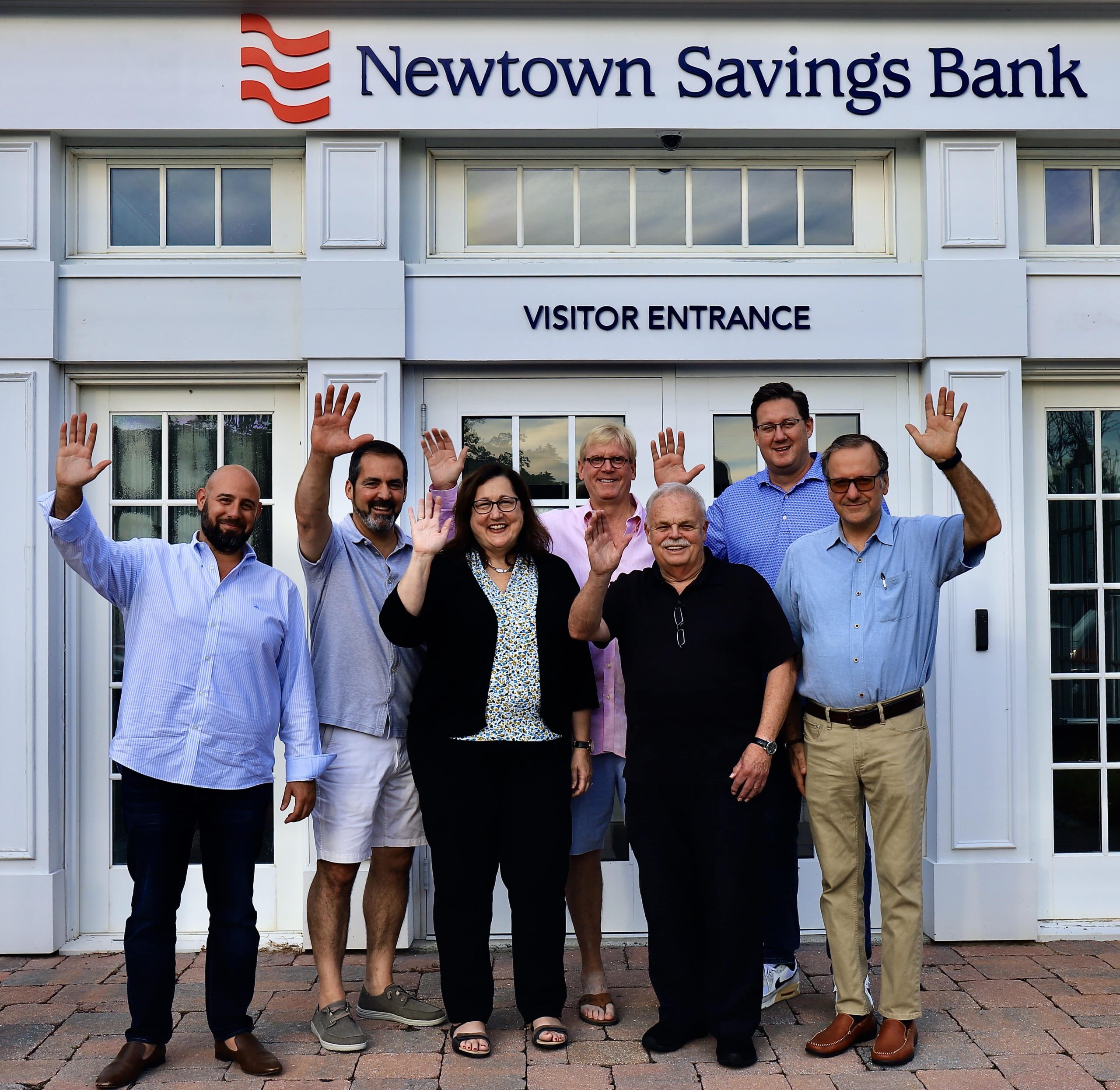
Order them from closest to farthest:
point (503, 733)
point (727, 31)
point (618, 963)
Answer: point (503, 733)
point (618, 963)
point (727, 31)

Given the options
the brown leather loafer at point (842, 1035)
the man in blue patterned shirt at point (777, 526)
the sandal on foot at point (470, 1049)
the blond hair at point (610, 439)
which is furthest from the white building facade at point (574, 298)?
the brown leather loafer at point (842, 1035)

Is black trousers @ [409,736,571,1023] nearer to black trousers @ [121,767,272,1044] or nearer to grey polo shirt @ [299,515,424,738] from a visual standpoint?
grey polo shirt @ [299,515,424,738]

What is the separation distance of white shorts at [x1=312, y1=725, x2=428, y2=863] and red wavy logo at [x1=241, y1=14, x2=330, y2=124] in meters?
2.78

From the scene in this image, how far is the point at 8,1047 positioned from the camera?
3.88m

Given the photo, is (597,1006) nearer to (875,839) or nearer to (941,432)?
(875,839)

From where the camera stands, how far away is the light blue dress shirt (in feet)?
12.1

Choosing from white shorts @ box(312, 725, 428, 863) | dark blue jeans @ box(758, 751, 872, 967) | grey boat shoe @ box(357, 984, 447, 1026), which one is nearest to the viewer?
white shorts @ box(312, 725, 428, 863)

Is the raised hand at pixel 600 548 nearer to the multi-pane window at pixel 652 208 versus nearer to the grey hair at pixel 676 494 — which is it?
the grey hair at pixel 676 494

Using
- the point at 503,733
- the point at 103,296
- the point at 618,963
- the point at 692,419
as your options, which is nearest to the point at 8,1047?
the point at 503,733

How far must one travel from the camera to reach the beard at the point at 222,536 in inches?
146

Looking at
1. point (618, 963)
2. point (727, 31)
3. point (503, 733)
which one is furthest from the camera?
point (727, 31)

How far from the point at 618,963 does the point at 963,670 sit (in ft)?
6.49

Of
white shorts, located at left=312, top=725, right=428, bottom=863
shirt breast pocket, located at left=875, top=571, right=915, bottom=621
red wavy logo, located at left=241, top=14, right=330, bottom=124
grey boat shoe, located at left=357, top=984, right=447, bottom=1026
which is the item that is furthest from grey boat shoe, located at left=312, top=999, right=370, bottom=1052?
red wavy logo, located at left=241, top=14, right=330, bottom=124

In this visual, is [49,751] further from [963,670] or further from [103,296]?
[963,670]
